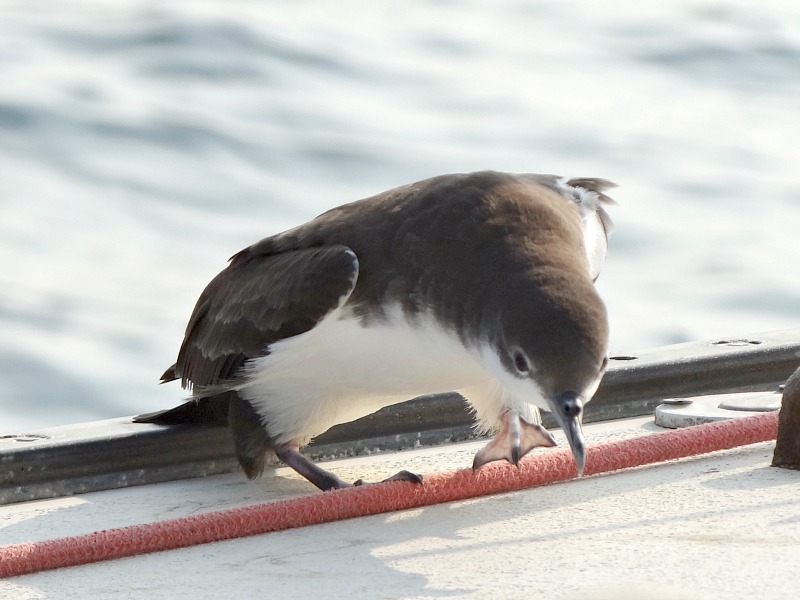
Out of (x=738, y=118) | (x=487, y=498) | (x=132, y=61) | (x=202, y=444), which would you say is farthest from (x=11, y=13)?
(x=487, y=498)

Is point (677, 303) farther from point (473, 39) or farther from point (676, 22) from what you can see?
point (676, 22)

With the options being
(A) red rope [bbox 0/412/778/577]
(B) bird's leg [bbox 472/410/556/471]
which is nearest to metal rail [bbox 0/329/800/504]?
(B) bird's leg [bbox 472/410/556/471]

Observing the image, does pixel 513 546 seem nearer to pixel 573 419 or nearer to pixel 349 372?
pixel 573 419

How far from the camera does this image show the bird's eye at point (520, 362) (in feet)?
14.3

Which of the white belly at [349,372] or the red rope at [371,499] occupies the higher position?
the white belly at [349,372]

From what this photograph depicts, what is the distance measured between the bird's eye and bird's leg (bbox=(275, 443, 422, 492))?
1043 mm

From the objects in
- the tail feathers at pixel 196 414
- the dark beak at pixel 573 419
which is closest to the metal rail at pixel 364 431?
the tail feathers at pixel 196 414

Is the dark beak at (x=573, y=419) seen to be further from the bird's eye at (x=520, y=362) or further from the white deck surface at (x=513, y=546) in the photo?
the white deck surface at (x=513, y=546)

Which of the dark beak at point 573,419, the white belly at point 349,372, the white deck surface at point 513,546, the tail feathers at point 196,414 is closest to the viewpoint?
the white deck surface at point 513,546

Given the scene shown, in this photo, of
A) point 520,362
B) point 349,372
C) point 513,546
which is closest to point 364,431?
point 349,372

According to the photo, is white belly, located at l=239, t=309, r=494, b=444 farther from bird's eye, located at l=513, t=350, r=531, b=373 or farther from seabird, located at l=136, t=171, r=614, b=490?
bird's eye, located at l=513, t=350, r=531, b=373

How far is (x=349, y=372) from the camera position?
5.20 metres

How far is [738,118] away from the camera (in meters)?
17.1

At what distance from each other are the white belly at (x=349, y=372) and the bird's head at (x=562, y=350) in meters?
0.38
